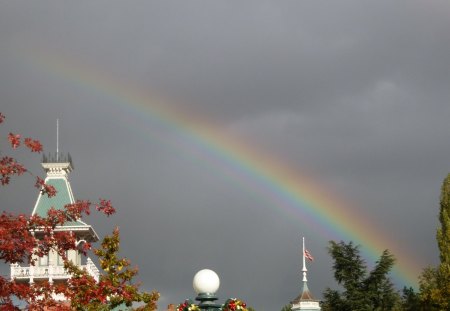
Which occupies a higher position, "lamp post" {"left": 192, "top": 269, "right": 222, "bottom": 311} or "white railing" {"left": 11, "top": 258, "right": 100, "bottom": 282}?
"white railing" {"left": 11, "top": 258, "right": 100, "bottom": 282}

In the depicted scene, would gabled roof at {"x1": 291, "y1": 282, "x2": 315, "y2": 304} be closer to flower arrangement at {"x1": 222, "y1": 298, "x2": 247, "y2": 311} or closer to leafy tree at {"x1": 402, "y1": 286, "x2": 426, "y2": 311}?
leafy tree at {"x1": 402, "y1": 286, "x2": 426, "y2": 311}

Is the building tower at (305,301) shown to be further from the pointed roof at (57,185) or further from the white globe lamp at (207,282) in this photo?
the white globe lamp at (207,282)

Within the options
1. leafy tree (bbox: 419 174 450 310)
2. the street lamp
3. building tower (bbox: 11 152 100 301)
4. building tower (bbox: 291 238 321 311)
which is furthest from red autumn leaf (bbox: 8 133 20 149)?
building tower (bbox: 291 238 321 311)

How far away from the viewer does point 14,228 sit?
1995 centimetres

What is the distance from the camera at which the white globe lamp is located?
17953 millimetres

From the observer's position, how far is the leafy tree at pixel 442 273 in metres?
53.2

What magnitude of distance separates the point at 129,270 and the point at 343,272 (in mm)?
33174

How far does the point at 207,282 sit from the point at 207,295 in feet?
0.80

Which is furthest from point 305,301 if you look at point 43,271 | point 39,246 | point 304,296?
point 39,246

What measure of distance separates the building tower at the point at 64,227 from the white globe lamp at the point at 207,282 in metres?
61.0

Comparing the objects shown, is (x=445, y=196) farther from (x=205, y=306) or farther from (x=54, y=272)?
(x=205, y=306)

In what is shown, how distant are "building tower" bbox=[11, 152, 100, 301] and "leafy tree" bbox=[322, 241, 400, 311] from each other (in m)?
26.5

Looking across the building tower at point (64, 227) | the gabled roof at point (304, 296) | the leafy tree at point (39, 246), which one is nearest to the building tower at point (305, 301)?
the gabled roof at point (304, 296)

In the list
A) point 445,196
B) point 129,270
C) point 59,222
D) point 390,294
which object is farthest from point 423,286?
point 59,222
